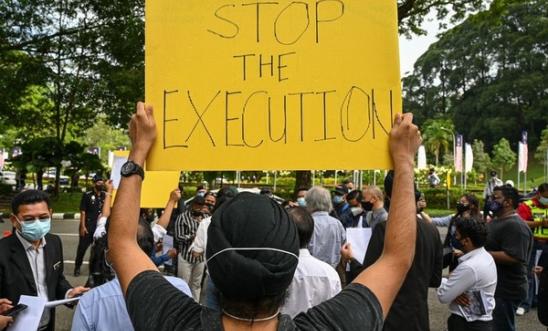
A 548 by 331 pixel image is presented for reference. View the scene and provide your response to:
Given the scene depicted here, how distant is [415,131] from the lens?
1.57 metres

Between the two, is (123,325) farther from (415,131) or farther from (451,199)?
(451,199)

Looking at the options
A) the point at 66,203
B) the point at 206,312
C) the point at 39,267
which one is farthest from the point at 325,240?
the point at 66,203

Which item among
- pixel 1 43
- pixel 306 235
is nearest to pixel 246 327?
pixel 306 235

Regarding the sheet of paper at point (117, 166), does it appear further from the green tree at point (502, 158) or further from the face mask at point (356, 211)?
the green tree at point (502, 158)

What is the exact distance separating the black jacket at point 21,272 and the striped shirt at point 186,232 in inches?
111

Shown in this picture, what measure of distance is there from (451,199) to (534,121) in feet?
170

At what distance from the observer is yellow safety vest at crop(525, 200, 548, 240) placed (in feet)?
21.2

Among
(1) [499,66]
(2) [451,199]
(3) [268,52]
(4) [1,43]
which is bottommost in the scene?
(2) [451,199]

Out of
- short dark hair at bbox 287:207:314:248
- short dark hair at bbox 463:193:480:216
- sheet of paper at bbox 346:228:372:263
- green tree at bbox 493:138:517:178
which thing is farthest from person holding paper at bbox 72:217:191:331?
green tree at bbox 493:138:517:178

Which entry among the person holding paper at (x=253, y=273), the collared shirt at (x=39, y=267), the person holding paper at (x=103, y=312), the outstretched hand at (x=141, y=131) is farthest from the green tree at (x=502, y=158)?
the outstretched hand at (x=141, y=131)

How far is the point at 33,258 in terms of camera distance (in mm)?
3203

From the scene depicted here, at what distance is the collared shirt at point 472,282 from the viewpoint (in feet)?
11.3

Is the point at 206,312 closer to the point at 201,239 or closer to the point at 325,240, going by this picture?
the point at 325,240

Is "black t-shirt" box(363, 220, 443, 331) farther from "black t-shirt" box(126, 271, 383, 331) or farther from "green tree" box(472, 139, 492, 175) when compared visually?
"green tree" box(472, 139, 492, 175)
